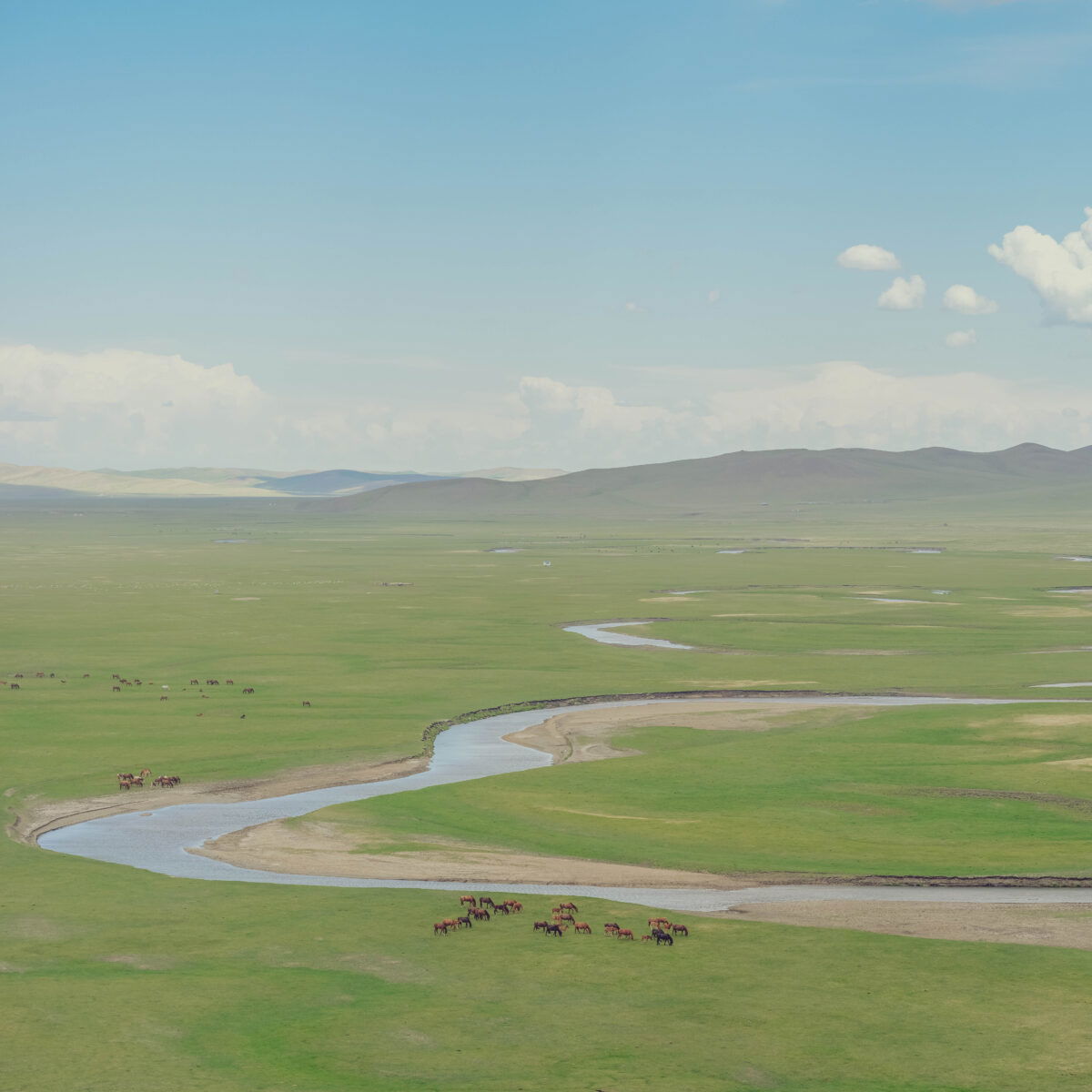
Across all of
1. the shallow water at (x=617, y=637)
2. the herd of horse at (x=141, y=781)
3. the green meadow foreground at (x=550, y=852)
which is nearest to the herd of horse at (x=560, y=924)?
the green meadow foreground at (x=550, y=852)

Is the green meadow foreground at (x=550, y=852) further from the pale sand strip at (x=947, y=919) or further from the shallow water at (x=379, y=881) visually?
the shallow water at (x=379, y=881)

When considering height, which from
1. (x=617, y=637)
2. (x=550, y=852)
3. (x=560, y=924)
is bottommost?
(x=550, y=852)

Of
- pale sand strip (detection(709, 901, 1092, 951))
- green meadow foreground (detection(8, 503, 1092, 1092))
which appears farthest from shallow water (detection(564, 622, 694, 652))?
pale sand strip (detection(709, 901, 1092, 951))

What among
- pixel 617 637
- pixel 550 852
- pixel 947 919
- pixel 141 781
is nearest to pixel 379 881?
pixel 550 852

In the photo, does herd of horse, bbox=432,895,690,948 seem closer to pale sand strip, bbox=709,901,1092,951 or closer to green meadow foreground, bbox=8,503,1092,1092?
green meadow foreground, bbox=8,503,1092,1092

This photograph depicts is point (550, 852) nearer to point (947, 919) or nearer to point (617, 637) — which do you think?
point (947, 919)

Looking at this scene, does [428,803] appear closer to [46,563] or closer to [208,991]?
[208,991]

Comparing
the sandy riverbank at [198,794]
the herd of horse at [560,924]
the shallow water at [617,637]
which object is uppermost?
the shallow water at [617,637]
